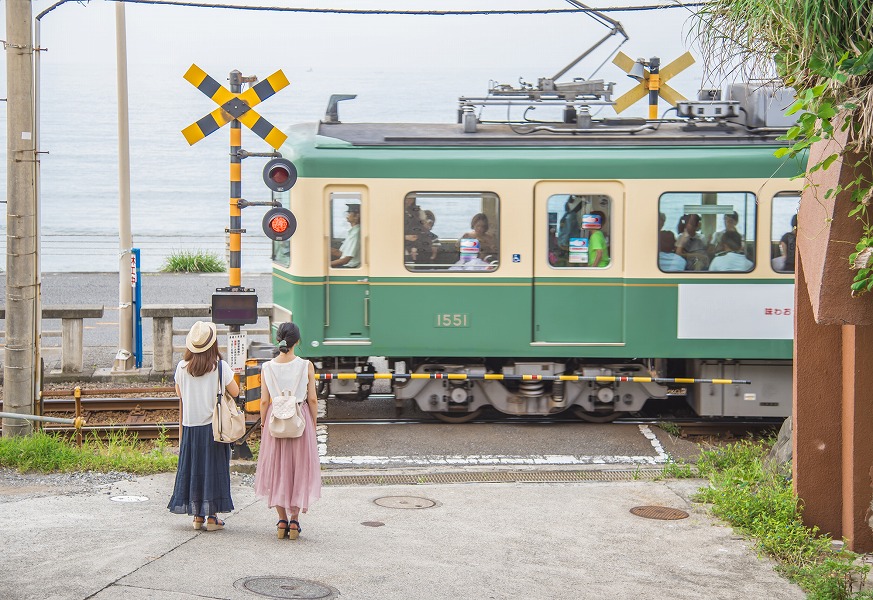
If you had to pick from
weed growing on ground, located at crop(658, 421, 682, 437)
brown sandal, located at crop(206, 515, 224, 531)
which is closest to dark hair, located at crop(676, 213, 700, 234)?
weed growing on ground, located at crop(658, 421, 682, 437)

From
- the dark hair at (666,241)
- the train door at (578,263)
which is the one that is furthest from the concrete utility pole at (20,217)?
the dark hair at (666,241)

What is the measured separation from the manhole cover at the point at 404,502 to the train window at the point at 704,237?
182 inches

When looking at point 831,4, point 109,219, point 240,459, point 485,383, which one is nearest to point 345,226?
point 485,383

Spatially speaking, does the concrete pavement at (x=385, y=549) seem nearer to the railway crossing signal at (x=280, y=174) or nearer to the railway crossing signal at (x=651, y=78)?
the railway crossing signal at (x=280, y=174)

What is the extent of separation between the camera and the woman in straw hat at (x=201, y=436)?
8094 mm

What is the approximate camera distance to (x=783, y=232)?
1284cm

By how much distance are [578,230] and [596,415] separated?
2.23 m

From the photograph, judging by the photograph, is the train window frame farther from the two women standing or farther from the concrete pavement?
the two women standing

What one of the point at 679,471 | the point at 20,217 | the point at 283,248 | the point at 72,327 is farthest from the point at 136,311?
the point at 679,471

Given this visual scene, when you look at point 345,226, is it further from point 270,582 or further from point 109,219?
point 109,219

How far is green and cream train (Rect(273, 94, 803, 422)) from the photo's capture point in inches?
505

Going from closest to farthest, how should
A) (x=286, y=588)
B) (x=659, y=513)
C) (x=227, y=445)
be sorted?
(x=286, y=588)
(x=227, y=445)
(x=659, y=513)

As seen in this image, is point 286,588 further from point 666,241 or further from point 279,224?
point 666,241

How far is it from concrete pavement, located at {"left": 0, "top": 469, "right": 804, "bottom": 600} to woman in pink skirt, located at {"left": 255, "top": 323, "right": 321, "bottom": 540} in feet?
0.91
